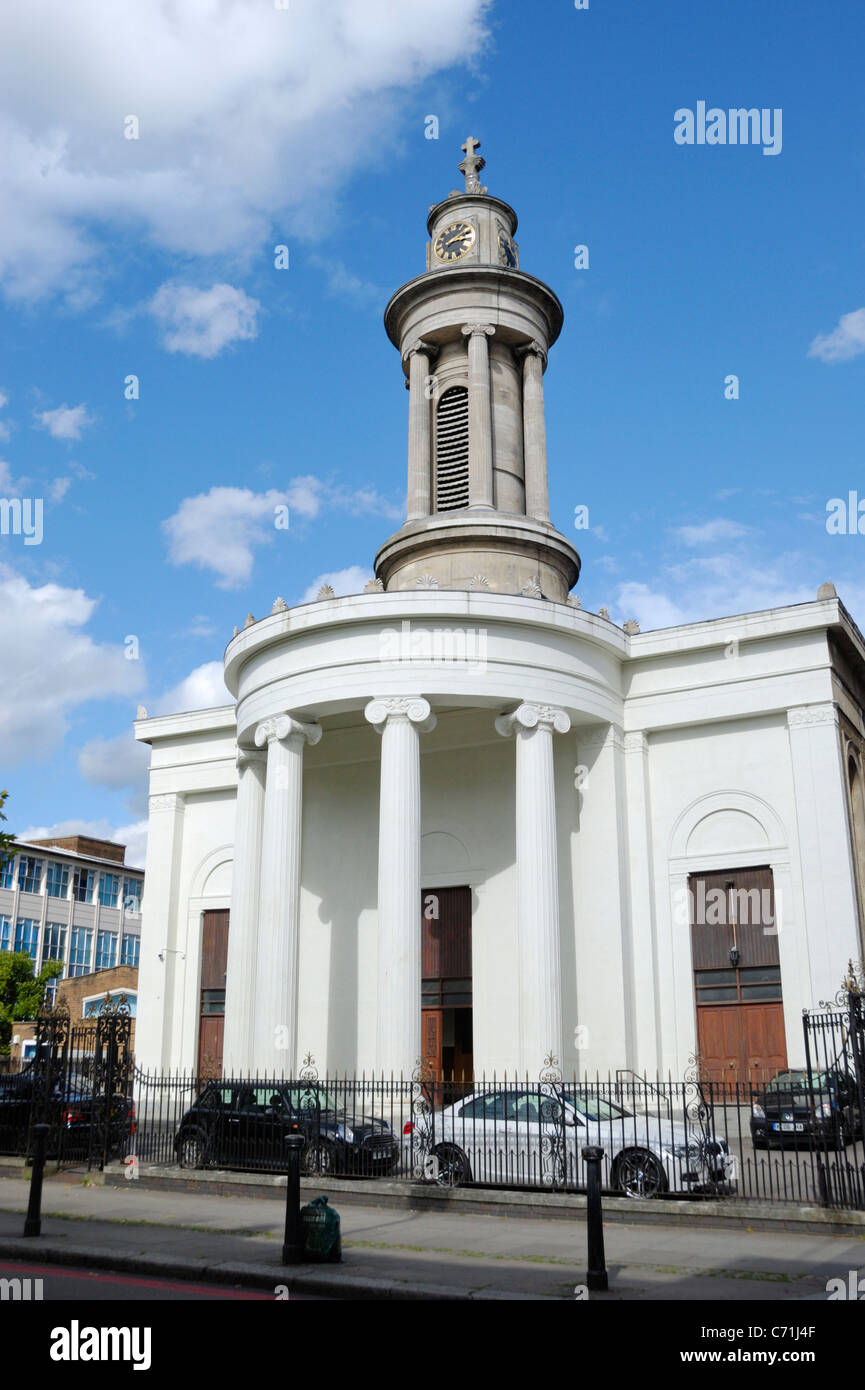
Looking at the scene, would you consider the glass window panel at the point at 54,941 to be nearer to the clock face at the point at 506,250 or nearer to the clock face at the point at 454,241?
the clock face at the point at 454,241

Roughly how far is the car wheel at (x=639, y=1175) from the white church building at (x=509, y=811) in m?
9.12

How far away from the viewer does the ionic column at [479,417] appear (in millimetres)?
34375

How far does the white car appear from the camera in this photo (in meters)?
16.4

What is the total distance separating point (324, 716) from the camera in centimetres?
3158

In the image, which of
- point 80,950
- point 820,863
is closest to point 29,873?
point 80,950

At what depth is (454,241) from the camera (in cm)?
3850

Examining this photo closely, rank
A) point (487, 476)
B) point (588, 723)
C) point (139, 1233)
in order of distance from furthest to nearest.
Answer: point (487, 476)
point (588, 723)
point (139, 1233)

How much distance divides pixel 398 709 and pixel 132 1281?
1697cm

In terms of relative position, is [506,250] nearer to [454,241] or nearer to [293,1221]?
[454,241]

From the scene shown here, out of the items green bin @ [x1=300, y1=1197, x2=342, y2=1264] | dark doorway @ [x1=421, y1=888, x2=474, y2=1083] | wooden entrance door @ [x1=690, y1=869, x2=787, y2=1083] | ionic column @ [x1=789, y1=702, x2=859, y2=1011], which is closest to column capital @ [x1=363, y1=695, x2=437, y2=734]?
dark doorway @ [x1=421, y1=888, x2=474, y2=1083]

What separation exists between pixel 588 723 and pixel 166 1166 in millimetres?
15233

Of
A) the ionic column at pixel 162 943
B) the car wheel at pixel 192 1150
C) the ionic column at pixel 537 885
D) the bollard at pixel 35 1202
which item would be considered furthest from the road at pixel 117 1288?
the ionic column at pixel 162 943
